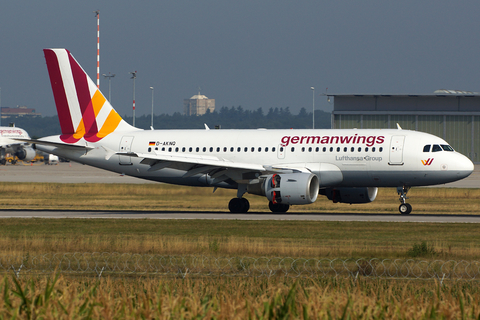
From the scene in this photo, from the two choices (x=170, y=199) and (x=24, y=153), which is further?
(x=24, y=153)

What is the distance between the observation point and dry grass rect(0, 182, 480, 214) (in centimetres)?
3997

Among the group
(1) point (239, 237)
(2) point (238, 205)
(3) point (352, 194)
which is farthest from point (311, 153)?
(1) point (239, 237)

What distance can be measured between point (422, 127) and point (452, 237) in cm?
7309

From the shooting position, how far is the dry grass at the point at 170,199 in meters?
40.0

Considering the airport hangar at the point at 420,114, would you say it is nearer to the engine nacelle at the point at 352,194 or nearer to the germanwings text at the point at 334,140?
the engine nacelle at the point at 352,194

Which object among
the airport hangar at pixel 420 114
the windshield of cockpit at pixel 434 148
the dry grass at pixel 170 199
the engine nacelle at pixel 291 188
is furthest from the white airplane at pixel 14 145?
the windshield of cockpit at pixel 434 148

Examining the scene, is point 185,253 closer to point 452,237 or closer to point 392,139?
point 452,237

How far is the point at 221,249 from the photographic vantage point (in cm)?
2202

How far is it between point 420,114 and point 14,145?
61.8 meters

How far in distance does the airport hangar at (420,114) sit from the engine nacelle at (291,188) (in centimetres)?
6050

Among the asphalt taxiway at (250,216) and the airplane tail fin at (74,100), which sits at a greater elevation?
the airplane tail fin at (74,100)

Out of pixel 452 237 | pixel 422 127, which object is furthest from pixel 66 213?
pixel 422 127

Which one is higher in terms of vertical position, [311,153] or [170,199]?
[311,153]

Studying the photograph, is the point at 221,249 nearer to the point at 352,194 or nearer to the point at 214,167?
the point at 214,167
